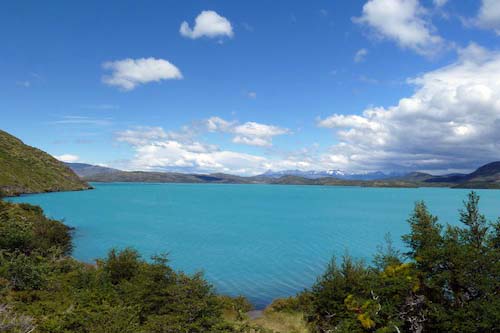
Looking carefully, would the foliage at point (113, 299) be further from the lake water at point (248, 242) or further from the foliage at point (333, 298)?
the lake water at point (248, 242)

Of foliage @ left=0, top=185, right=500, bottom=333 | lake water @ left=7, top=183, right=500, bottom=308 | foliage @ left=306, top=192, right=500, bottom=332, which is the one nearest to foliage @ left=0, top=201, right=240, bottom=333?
foliage @ left=0, top=185, right=500, bottom=333

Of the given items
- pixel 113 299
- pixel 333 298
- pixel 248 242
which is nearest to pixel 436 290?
pixel 333 298

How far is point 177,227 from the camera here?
96438 millimetres

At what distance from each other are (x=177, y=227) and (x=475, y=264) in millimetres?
85786

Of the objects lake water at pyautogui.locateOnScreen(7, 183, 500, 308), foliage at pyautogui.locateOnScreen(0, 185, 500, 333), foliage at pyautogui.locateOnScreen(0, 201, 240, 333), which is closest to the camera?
foliage at pyautogui.locateOnScreen(0, 185, 500, 333)

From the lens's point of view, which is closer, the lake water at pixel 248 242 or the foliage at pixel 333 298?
the foliage at pixel 333 298

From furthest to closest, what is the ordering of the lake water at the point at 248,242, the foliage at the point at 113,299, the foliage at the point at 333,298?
the lake water at the point at 248,242
the foliage at the point at 113,299
the foliage at the point at 333,298

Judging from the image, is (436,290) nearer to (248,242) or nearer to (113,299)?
(113,299)

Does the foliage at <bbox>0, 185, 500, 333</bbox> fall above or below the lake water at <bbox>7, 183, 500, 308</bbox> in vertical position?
above

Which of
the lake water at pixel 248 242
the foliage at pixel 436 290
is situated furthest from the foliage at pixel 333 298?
the lake water at pixel 248 242

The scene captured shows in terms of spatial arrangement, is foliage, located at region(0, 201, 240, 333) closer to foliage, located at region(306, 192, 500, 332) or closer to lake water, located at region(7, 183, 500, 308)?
foliage, located at region(306, 192, 500, 332)

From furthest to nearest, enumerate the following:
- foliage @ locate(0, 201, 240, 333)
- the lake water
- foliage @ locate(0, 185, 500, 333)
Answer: the lake water → foliage @ locate(0, 201, 240, 333) → foliage @ locate(0, 185, 500, 333)

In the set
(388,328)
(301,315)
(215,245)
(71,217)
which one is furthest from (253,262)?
(71,217)

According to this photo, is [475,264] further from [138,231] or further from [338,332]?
[138,231]
